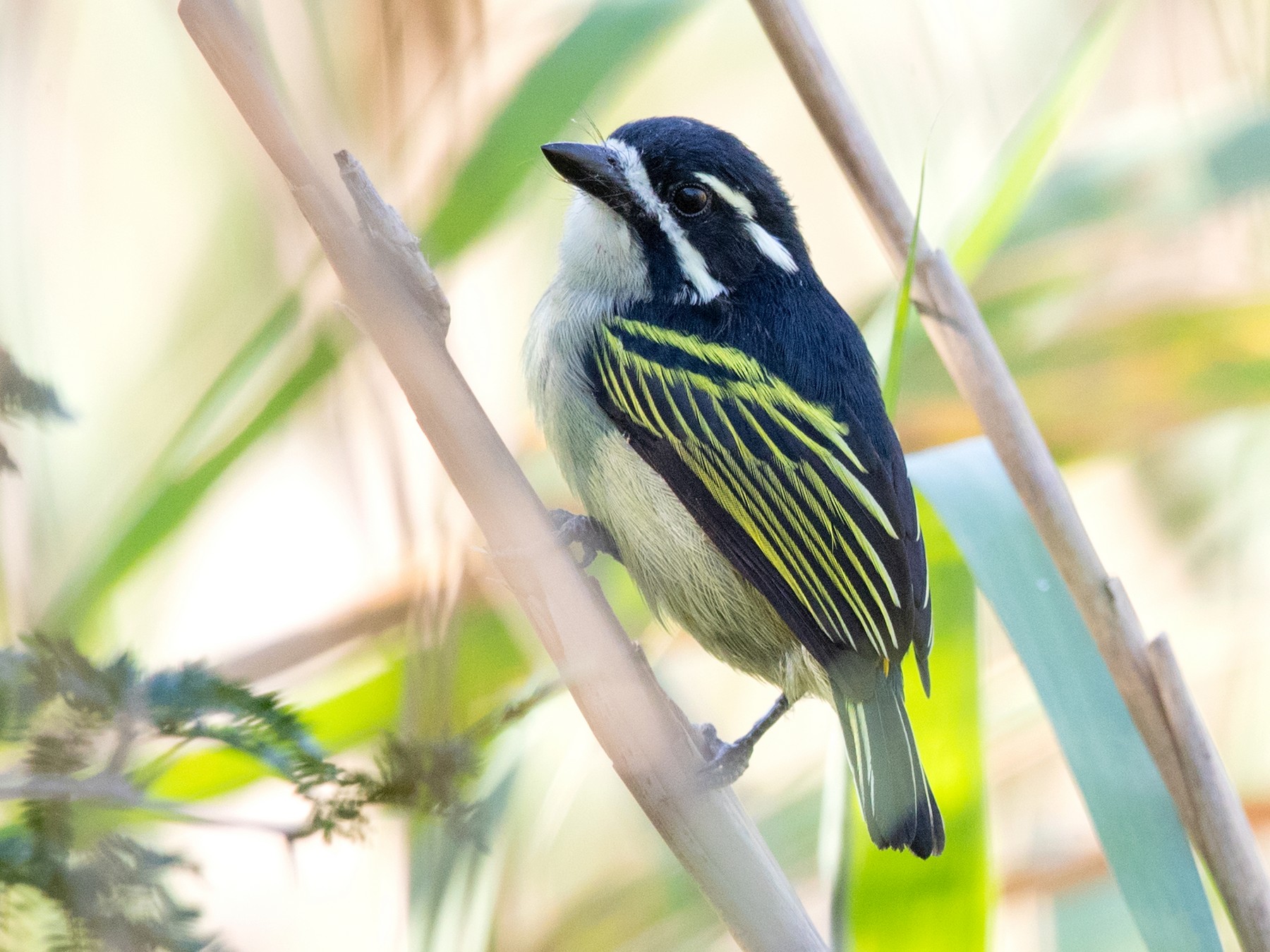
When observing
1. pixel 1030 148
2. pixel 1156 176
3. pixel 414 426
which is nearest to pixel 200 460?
pixel 414 426

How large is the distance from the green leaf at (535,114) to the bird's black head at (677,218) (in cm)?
5

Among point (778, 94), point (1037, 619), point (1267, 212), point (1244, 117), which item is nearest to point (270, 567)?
point (1037, 619)

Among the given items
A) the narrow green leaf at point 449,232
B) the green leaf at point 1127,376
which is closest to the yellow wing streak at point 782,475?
the narrow green leaf at point 449,232

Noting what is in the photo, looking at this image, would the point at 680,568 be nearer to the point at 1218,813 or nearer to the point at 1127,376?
the point at 1218,813

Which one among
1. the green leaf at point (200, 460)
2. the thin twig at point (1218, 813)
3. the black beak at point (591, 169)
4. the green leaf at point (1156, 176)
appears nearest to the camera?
the green leaf at point (200, 460)

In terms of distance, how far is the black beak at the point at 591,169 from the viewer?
102 centimetres

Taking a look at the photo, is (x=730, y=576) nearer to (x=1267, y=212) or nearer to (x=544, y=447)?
(x=544, y=447)

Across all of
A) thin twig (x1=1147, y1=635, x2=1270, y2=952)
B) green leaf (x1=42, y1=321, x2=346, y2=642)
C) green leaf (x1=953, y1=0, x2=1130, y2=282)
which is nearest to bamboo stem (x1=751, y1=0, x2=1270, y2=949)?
thin twig (x1=1147, y1=635, x2=1270, y2=952)

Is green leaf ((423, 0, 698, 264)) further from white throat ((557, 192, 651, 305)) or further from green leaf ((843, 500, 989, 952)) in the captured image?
green leaf ((843, 500, 989, 952))

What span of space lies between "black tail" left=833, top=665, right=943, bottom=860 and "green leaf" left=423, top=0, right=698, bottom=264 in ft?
1.80

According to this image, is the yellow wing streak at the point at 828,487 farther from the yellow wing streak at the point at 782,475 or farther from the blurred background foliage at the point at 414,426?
the blurred background foliage at the point at 414,426

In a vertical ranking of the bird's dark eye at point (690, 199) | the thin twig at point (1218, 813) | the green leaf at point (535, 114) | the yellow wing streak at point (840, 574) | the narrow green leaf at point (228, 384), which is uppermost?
the green leaf at point (535, 114)

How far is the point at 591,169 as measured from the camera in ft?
3.39

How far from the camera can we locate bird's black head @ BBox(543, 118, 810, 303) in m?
1.07
